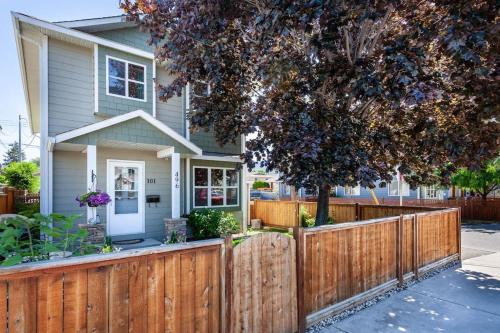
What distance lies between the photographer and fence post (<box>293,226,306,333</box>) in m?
4.15

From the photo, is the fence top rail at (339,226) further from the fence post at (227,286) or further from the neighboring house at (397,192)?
the neighboring house at (397,192)

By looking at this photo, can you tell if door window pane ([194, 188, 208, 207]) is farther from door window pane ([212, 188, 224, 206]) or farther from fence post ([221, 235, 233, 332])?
fence post ([221, 235, 233, 332])

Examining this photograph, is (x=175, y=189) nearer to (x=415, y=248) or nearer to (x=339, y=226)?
(x=339, y=226)

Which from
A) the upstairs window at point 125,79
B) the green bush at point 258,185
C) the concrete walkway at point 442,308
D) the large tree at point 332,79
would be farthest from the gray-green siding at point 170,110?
the green bush at point 258,185

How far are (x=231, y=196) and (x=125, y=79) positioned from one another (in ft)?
17.8

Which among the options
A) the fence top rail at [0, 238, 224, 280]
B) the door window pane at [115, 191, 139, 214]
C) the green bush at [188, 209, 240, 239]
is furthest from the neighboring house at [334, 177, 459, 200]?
the fence top rail at [0, 238, 224, 280]

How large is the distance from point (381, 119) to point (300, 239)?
180 inches

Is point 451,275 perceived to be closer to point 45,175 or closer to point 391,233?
point 391,233

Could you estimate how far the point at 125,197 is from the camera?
9195mm

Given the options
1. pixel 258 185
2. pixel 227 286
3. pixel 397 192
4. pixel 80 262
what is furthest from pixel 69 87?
pixel 258 185

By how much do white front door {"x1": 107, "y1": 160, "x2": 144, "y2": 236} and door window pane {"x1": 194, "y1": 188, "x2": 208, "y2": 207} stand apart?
1905 millimetres

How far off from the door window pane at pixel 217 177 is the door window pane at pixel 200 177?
1.04 feet

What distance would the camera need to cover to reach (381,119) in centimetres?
741

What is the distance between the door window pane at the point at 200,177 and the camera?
35.2 feet
